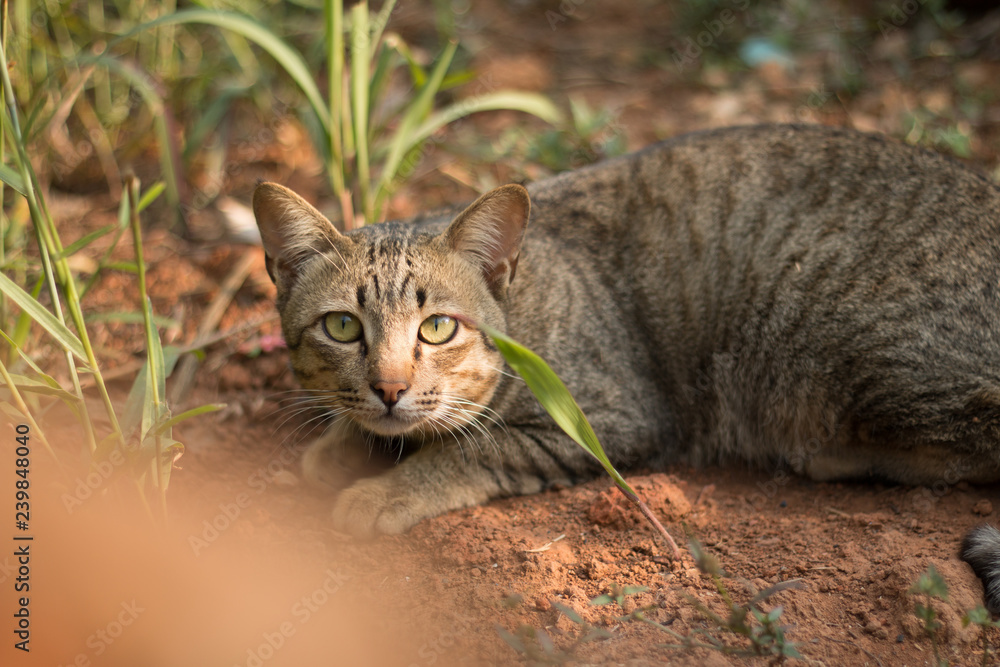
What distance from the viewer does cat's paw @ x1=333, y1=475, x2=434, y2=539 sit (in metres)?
2.89

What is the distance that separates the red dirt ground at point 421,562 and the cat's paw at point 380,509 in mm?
50

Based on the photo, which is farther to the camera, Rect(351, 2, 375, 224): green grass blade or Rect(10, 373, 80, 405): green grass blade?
Rect(351, 2, 375, 224): green grass blade

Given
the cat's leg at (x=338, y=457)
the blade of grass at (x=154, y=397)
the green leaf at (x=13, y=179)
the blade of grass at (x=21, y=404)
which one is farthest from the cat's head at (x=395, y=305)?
the blade of grass at (x=21, y=404)

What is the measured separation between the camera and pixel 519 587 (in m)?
2.45

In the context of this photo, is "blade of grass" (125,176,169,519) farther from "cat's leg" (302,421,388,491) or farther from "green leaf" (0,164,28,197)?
"cat's leg" (302,421,388,491)

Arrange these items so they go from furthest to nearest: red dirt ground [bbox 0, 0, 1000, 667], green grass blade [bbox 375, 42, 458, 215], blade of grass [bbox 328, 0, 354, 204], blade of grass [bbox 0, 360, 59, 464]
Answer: green grass blade [bbox 375, 42, 458, 215] → blade of grass [bbox 328, 0, 354, 204] → blade of grass [bbox 0, 360, 59, 464] → red dirt ground [bbox 0, 0, 1000, 667]

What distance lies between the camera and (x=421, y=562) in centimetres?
270

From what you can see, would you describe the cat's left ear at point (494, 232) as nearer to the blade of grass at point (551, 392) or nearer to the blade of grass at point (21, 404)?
the blade of grass at point (551, 392)

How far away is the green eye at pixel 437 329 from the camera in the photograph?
2934 mm

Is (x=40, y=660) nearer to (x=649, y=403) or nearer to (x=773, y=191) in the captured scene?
(x=649, y=403)

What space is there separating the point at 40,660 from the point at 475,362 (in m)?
1.69

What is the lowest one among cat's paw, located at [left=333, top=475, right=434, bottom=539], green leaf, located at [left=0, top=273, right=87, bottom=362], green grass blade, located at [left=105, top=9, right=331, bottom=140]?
cat's paw, located at [left=333, top=475, right=434, bottom=539]

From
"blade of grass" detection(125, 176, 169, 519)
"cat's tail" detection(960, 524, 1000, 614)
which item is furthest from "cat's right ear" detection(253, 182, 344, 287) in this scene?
"cat's tail" detection(960, 524, 1000, 614)

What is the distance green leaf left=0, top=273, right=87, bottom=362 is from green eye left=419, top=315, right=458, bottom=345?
117 cm
